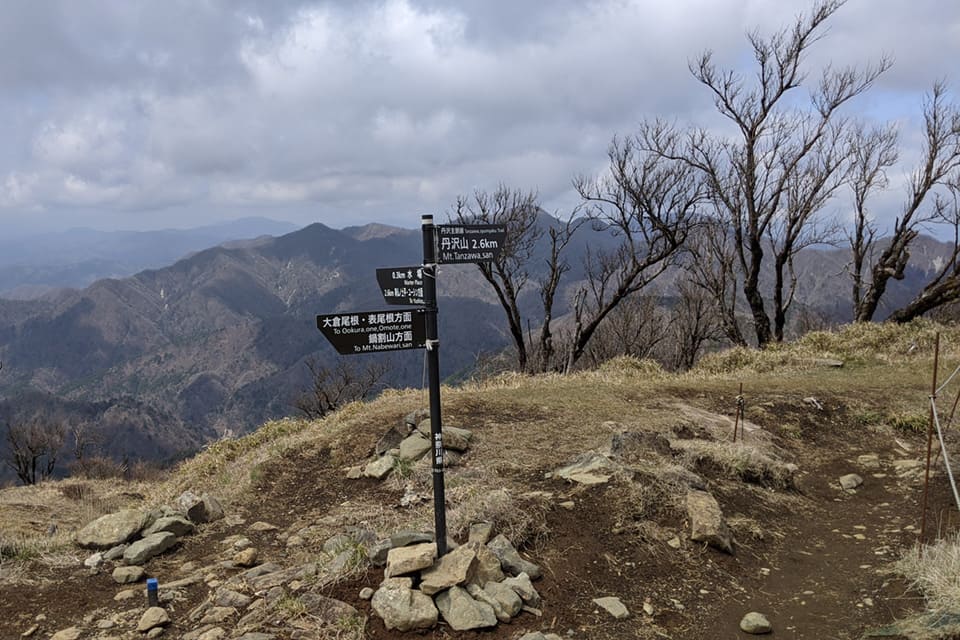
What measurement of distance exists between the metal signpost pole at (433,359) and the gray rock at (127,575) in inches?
125

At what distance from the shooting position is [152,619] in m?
5.28

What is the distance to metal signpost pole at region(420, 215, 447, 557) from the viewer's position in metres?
5.40

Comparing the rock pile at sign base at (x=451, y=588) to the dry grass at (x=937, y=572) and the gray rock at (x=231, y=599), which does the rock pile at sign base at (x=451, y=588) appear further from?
the dry grass at (x=937, y=572)

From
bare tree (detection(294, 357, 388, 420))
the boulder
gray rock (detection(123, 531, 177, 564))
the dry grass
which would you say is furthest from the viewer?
bare tree (detection(294, 357, 388, 420))

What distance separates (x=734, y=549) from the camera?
22.2 ft

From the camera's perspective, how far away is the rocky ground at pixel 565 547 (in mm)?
5371

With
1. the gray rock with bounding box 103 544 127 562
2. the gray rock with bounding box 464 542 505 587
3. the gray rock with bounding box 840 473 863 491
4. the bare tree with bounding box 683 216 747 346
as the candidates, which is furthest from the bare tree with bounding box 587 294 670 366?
the gray rock with bounding box 464 542 505 587

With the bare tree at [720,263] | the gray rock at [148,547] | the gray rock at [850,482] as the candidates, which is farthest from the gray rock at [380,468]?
the bare tree at [720,263]

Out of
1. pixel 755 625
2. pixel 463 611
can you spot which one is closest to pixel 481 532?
pixel 463 611

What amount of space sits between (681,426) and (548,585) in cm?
554

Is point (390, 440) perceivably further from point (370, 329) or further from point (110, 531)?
point (370, 329)

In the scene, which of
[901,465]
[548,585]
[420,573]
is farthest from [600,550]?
[901,465]

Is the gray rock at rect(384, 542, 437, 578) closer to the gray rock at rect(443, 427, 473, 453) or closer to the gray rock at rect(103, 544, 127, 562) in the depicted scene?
the gray rock at rect(103, 544, 127, 562)

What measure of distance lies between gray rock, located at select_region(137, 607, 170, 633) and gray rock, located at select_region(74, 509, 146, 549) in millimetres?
2234
